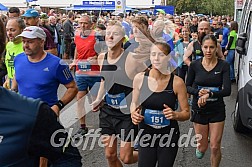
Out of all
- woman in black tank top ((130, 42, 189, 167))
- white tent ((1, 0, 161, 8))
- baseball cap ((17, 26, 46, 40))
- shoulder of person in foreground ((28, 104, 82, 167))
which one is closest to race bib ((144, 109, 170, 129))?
woman in black tank top ((130, 42, 189, 167))

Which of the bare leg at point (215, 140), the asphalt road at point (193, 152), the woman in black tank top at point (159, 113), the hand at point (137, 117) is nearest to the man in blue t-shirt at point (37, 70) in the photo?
the hand at point (137, 117)

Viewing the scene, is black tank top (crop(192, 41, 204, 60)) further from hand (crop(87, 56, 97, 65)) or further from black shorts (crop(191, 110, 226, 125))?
black shorts (crop(191, 110, 226, 125))

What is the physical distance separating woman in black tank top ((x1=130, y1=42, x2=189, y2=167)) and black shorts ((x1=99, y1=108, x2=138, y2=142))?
472 millimetres

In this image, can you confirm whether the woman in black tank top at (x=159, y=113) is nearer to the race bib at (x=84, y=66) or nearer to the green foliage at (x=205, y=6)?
the race bib at (x=84, y=66)

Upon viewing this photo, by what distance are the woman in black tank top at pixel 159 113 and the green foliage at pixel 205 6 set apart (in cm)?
6396

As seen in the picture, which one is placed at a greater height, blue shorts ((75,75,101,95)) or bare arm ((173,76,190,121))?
bare arm ((173,76,190,121))

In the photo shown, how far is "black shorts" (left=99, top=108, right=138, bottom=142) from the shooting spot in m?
4.34

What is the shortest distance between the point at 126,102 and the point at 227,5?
221 ft

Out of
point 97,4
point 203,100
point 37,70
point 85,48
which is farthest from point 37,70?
point 97,4

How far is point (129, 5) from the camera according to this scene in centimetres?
4016

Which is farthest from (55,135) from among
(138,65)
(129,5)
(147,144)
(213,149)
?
(129,5)

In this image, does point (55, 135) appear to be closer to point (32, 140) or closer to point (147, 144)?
point (32, 140)

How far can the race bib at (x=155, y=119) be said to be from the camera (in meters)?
3.74

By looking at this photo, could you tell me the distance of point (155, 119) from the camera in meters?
3.76
